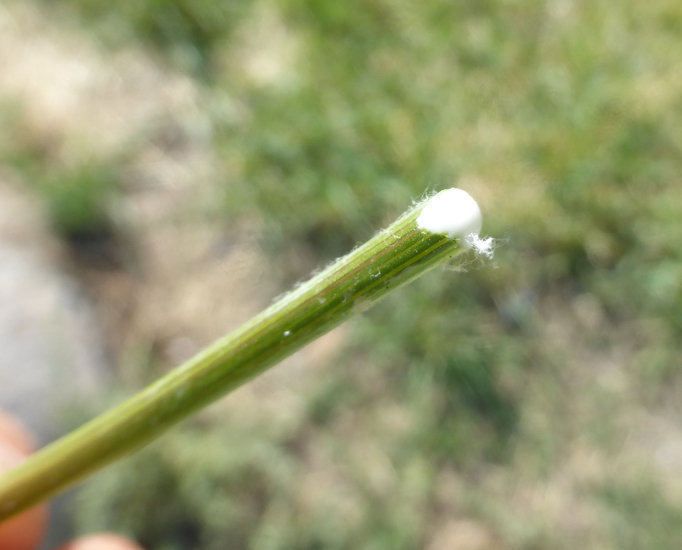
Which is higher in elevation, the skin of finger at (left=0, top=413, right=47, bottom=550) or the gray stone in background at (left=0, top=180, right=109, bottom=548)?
the gray stone in background at (left=0, top=180, right=109, bottom=548)

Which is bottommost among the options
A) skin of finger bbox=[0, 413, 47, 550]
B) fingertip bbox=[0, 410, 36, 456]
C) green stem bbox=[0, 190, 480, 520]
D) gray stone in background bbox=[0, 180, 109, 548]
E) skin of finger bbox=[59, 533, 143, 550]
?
green stem bbox=[0, 190, 480, 520]

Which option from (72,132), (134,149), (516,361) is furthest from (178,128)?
(516,361)

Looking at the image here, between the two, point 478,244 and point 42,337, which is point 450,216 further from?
point 42,337

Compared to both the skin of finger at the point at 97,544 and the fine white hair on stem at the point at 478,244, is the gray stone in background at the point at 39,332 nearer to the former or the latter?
the skin of finger at the point at 97,544

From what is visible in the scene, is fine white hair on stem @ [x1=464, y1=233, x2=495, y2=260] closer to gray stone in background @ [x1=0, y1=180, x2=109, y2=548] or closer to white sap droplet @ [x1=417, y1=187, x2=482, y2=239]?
white sap droplet @ [x1=417, y1=187, x2=482, y2=239]

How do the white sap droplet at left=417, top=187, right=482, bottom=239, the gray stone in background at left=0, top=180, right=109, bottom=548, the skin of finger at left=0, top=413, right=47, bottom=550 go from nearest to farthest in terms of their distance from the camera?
the white sap droplet at left=417, top=187, right=482, bottom=239 → the skin of finger at left=0, top=413, right=47, bottom=550 → the gray stone in background at left=0, top=180, right=109, bottom=548

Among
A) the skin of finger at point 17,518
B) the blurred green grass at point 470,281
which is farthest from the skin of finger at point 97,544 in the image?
the blurred green grass at point 470,281

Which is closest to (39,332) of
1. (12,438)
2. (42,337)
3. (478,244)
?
(42,337)

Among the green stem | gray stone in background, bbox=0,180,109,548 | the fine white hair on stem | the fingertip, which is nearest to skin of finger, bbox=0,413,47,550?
the fingertip
